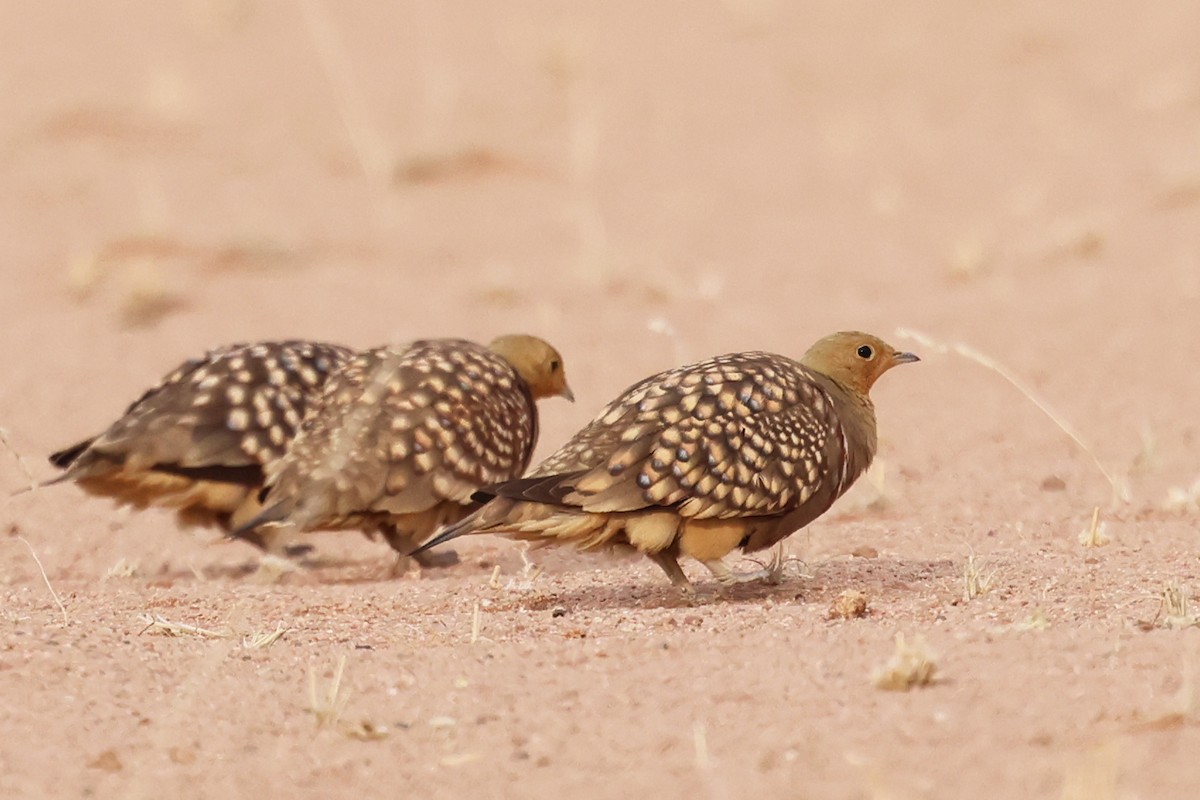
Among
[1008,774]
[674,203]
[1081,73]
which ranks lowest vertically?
[1008,774]

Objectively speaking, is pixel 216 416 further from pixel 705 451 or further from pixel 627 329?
pixel 627 329

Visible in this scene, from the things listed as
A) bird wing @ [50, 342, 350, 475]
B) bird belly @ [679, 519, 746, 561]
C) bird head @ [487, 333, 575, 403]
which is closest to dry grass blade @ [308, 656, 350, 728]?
bird belly @ [679, 519, 746, 561]

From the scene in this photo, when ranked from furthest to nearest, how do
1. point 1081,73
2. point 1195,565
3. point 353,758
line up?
point 1081,73, point 1195,565, point 353,758

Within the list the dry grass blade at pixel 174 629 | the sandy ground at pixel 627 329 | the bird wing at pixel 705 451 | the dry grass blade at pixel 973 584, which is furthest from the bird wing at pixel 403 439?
the dry grass blade at pixel 973 584

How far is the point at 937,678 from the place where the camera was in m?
4.14

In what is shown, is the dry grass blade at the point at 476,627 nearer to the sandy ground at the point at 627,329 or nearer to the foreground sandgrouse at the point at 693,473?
the sandy ground at the point at 627,329

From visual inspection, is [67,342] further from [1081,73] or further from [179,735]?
[1081,73]

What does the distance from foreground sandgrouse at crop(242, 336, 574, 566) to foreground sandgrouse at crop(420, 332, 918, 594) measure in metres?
0.79

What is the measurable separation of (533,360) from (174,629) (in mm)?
2551

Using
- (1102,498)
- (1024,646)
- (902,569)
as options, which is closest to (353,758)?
(1024,646)

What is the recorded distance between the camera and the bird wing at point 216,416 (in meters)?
6.59

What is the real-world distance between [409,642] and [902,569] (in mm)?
1751

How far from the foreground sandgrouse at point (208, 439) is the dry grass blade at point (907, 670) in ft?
10.4

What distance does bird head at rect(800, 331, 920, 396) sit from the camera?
6.17m
